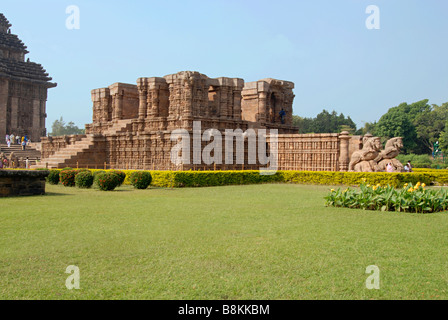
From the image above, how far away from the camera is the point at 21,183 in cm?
1241

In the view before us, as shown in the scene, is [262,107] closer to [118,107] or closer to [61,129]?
[118,107]

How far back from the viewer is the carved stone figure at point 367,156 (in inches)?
734

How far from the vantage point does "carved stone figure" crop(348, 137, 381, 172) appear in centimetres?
1866

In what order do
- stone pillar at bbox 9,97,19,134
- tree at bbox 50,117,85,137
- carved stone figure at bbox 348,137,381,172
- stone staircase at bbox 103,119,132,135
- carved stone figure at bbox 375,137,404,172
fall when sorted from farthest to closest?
tree at bbox 50,117,85,137, stone pillar at bbox 9,97,19,134, stone staircase at bbox 103,119,132,135, carved stone figure at bbox 375,137,404,172, carved stone figure at bbox 348,137,381,172

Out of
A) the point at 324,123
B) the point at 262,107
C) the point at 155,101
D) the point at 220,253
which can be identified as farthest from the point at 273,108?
the point at 324,123

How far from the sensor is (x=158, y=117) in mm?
24438

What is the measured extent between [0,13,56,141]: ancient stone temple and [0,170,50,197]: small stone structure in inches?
1271

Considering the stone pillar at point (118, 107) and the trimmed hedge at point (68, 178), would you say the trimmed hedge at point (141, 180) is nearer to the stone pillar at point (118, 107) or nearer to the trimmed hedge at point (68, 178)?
the trimmed hedge at point (68, 178)

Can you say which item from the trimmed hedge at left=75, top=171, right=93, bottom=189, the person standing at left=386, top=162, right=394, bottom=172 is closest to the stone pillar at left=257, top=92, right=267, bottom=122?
the person standing at left=386, top=162, right=394, bottom=172

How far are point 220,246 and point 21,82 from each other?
144 feet

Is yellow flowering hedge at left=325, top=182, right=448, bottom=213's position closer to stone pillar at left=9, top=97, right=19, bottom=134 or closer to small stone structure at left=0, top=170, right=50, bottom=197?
small stone structure at left=0, top=170, right=50, bottom=197

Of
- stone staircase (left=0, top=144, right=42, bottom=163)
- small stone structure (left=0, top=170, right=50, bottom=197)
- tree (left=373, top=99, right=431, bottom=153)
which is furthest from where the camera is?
tree (left=373, top=99, right=431, bottom=153)

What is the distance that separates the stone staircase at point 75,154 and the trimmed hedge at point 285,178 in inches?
219
